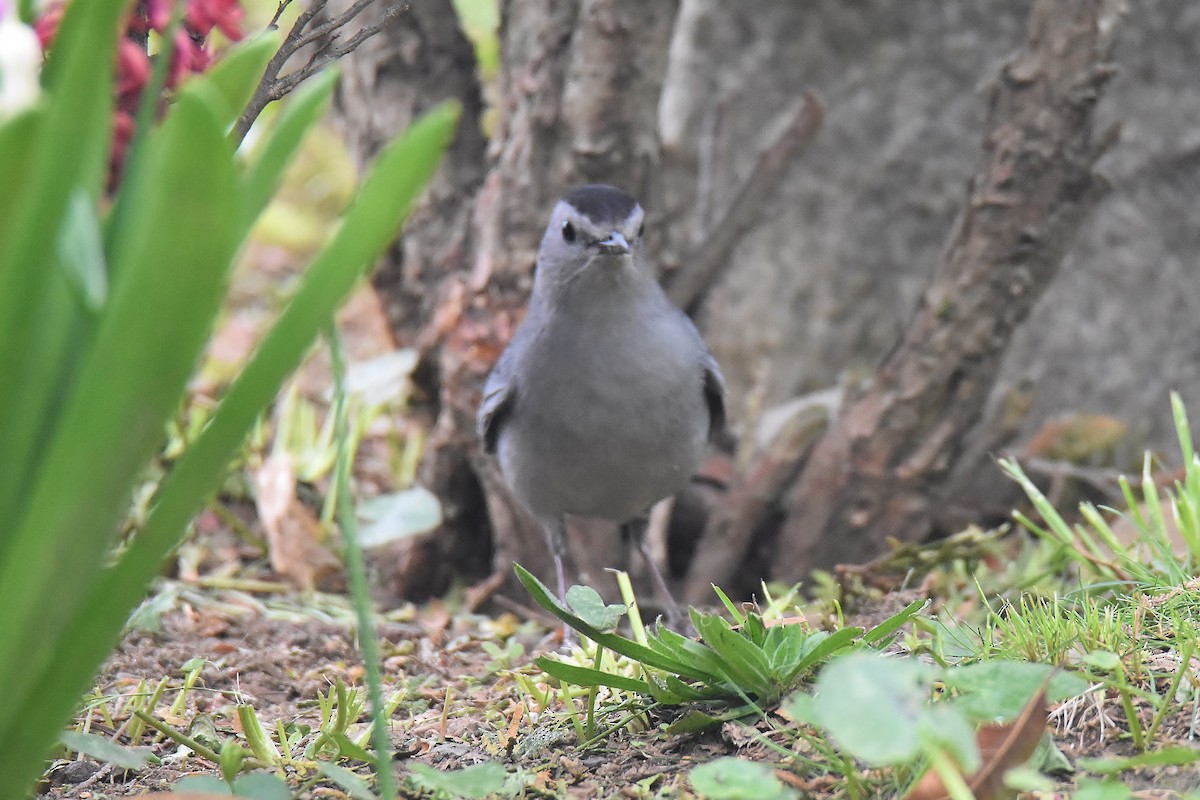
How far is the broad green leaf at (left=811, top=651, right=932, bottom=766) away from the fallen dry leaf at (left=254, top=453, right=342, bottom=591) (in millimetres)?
3114

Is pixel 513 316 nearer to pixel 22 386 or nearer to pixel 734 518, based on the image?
pixel 734 518

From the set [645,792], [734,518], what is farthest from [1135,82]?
[645,792]

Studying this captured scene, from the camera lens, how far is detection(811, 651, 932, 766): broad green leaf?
1.65m

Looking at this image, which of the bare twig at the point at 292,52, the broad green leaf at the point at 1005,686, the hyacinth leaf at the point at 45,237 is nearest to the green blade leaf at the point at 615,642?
the broad green leaf at the point at 1005,686

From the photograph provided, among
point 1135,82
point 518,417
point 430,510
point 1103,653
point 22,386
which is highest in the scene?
point 22,386

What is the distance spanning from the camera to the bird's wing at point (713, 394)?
4145 millimetres

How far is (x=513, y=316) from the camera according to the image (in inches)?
183

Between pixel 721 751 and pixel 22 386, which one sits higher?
pixel 22 386

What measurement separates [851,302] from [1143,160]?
4.56ft

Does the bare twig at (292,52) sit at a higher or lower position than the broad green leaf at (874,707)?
higher

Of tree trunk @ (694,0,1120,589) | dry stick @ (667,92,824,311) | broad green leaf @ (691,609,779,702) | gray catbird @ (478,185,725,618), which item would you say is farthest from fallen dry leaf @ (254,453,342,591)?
broad green leaf @ (691,609,779,702)

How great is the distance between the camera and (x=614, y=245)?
3744 mm

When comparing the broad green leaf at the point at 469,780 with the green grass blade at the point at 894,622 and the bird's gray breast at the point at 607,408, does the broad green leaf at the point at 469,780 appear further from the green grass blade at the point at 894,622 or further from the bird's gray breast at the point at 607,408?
the bird's gray breast at the point at 607,408

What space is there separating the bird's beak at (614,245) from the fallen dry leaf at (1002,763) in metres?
2.12
